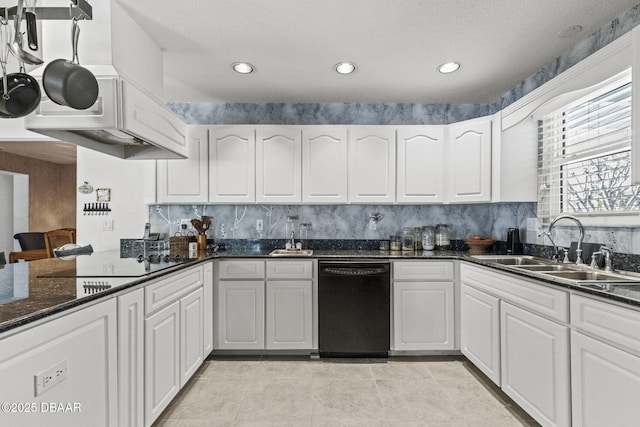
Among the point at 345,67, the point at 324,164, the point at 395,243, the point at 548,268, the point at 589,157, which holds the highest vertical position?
the point at 345,67

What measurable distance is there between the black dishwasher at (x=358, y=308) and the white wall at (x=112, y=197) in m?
2.20

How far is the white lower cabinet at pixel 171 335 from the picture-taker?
5.99 feet

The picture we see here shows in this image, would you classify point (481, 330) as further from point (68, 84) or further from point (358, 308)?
point (68, 84)

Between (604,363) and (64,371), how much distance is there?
2.20 m

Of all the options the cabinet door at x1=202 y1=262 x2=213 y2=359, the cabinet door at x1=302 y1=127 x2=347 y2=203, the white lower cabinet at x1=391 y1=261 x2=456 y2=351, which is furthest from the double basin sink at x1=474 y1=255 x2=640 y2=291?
the cabinet door at x1=202 y1=262 x2=213 y2=359

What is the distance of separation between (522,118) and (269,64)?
207 centimetres

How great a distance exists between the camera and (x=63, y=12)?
1450 mm

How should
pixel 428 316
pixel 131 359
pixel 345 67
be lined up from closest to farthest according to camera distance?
pixel 131 359
pixel 345 67
pixel 428 316

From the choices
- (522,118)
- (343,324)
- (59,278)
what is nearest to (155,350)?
(59,278)

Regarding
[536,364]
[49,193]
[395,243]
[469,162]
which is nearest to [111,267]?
[395,243]

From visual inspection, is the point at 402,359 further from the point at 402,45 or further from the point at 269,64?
the point at 269,64

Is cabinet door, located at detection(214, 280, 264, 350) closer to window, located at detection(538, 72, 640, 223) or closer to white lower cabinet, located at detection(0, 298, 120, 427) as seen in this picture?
white lower cabinet, located at detection(0, 298, 120, 427)

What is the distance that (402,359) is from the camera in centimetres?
298

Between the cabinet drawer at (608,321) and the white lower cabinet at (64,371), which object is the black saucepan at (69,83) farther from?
the cabinet drawer at (608,321)
